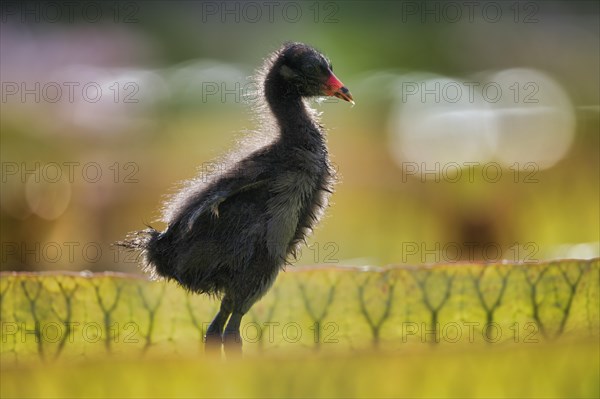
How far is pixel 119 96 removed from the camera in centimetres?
371

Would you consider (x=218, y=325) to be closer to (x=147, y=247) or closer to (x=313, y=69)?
(x=147, y=247)

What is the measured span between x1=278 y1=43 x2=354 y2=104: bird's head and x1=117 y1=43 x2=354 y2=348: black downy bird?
0.04 meters

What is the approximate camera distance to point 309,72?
217cm

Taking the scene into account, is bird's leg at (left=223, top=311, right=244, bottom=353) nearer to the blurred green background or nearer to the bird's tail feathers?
the bird's tail feathers

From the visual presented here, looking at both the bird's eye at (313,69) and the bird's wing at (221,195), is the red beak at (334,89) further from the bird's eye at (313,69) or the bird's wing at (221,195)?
the bird's wing at (221,195)

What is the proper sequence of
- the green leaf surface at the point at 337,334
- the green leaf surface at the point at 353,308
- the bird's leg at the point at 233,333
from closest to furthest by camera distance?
the green leaf surface at the point at 337,334 < the green leaf surface at the point at 353,308 < the bird's leg at the point at 233,333

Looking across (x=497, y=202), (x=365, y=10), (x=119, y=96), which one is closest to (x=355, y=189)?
(x=497, y=202)

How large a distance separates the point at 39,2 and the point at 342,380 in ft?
12.9

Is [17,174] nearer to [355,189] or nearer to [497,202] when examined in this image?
[355,189]

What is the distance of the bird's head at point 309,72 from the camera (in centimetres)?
217

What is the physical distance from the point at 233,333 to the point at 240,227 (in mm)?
169

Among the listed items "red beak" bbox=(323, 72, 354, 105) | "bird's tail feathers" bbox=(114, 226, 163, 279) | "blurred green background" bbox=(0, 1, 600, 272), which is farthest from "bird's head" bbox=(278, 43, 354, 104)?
"bird's tail feathers" bbox=(114, 226, 163, 279)

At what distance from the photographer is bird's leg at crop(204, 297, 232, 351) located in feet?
6.54

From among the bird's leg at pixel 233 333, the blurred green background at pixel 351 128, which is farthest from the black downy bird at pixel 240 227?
the blurred green background at pixel 351 128
